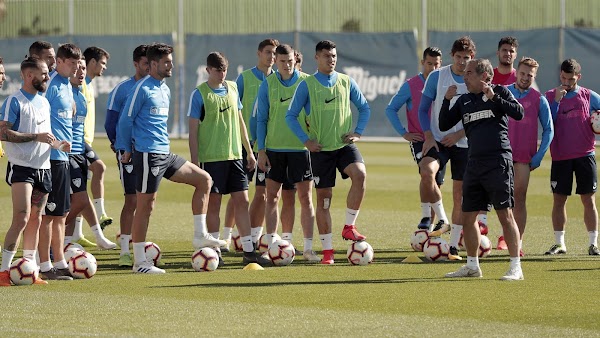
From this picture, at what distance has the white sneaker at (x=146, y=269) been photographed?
1164 centimetres

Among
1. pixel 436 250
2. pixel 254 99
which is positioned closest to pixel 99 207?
pixel 254 99

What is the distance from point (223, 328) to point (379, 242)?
238 inches

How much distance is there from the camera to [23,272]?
35.1 feet

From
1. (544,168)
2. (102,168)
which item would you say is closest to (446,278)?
(102,168)

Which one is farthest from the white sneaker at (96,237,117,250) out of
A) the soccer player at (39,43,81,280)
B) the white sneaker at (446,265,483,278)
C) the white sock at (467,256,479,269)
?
the white sock at (467,256,479,269)

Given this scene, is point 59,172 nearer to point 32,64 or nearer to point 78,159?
point 32,64

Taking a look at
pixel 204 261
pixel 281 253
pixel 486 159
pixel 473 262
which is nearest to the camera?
pixel 486 159

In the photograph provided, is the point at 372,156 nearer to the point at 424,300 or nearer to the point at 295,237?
the point at 295,237

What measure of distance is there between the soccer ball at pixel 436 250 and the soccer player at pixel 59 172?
376cm

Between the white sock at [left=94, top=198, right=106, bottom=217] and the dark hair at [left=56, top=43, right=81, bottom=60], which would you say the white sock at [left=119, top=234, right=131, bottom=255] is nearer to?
the dark hair at [left=56, top=43, right=81, bottom=60]

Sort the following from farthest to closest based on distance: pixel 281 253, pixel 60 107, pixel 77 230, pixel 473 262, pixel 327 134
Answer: pixel 77 230, pixel 327 134, pixel 281 253, pixel 60 107, pixel 473 262

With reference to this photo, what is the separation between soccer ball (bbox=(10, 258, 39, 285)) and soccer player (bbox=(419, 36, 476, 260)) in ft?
15.0

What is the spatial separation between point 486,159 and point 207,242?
10.2 feet

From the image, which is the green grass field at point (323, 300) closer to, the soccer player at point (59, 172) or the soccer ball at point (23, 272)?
the soccer ball at point (23, 272)
